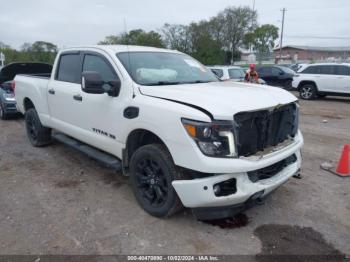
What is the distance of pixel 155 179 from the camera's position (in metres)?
3.48

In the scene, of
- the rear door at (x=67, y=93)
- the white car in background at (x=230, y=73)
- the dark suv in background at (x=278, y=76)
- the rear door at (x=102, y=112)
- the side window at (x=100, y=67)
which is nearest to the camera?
the rear door at (x=102, y=112)

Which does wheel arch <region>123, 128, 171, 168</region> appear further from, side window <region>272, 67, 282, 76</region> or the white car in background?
side window <region>272, 67, 282, 76</region>

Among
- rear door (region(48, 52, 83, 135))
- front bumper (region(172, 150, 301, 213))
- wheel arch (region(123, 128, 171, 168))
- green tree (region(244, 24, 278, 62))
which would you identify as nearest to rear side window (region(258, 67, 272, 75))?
rear door (region(48, 52, 83, 135))

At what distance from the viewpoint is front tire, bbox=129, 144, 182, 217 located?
10.6 feet

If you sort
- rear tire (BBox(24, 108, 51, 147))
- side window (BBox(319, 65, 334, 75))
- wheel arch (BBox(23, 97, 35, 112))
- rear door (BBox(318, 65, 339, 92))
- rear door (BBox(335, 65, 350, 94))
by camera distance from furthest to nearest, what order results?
side window (BBox(319, 65, 334, 75)) < rear door (BBox(318, 65, 339, 92)) < rear door (BBox(335, 65, 350, 94)) < wheel arch (BBox(23, 97, 35, 112)) < rear tire (BBox(24, 108, 51, 147))

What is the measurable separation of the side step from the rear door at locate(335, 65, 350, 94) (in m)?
12.5

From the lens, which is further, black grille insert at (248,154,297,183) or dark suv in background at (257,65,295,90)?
dark suv in background at (257,65,295,90)

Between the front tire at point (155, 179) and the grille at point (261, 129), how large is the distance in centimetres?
72

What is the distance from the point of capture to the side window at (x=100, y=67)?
13.1ft

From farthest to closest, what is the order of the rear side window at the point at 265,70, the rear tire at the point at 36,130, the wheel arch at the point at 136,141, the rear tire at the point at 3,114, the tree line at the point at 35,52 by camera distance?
1. the tree line at the point at 35,52
2. the rear side window at the point at 265,70
3. the rear tire at the point at 3,114
4. the rear tire at the point at 36,130
5. the wheel arch at the point at 136,141

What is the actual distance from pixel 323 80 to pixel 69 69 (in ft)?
41.3

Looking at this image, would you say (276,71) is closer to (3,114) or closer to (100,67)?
(3,114)

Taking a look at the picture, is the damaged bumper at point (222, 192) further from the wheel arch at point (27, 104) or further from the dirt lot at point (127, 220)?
the wheel arch at point (27, 104)

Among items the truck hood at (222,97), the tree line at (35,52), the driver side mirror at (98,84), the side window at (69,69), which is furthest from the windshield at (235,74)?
the tree line at (35,52)
